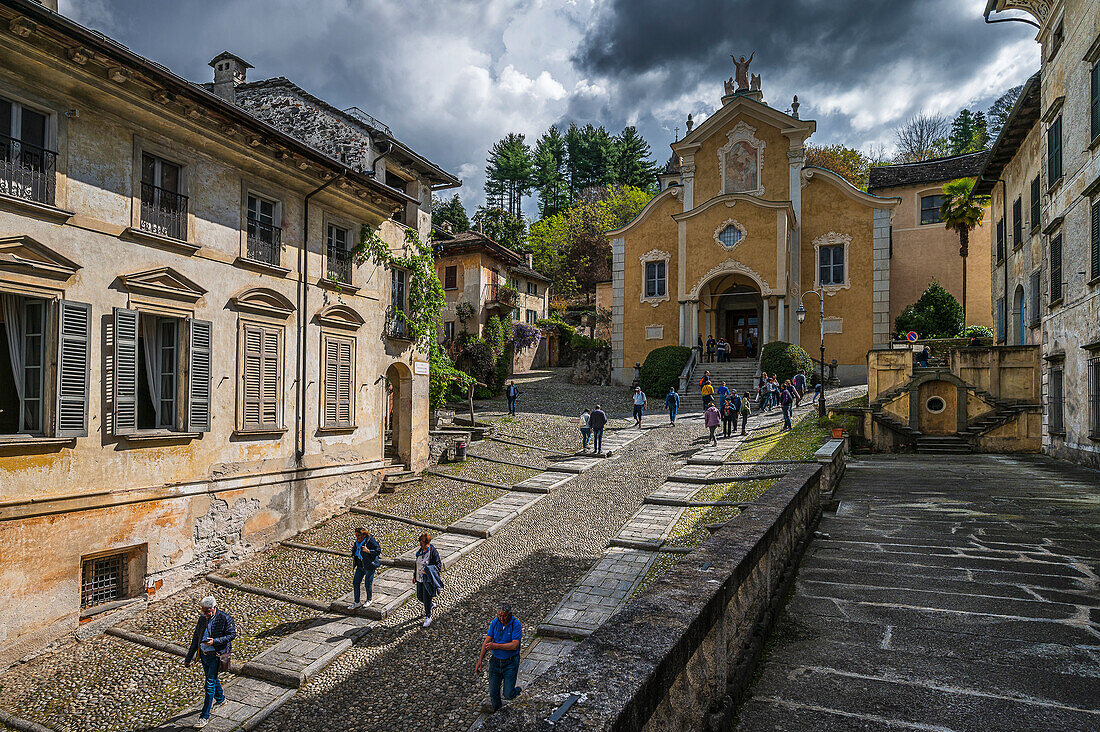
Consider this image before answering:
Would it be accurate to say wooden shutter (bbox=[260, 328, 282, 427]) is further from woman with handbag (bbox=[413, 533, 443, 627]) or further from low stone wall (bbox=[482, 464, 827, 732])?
low stone wall (bbox=[482, 464, 827, 732])

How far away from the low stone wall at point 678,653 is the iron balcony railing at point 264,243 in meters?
12.5

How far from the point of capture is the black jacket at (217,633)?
8.23 metres

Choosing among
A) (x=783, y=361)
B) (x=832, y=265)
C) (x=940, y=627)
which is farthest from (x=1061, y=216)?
(x=940, y=627)

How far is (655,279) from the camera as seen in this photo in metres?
37.6

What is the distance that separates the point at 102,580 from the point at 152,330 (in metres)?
4.65

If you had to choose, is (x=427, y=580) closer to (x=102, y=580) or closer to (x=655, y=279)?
(x=102, y=580)

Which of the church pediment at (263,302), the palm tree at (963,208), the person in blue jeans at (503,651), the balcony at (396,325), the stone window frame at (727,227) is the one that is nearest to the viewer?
the person in blue jeans at (503,651)

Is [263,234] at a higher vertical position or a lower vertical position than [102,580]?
higher

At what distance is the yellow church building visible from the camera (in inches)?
1310

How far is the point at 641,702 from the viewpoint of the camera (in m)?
2.68

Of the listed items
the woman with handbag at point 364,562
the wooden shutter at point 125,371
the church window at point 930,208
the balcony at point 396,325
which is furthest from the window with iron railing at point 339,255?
the church window at point 930,208

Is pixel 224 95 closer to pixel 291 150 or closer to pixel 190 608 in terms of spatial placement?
pixel 291 150

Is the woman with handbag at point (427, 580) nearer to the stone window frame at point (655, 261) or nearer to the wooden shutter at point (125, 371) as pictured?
the wooden shutter at point (125, 371)

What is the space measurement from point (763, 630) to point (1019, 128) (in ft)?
80.6
